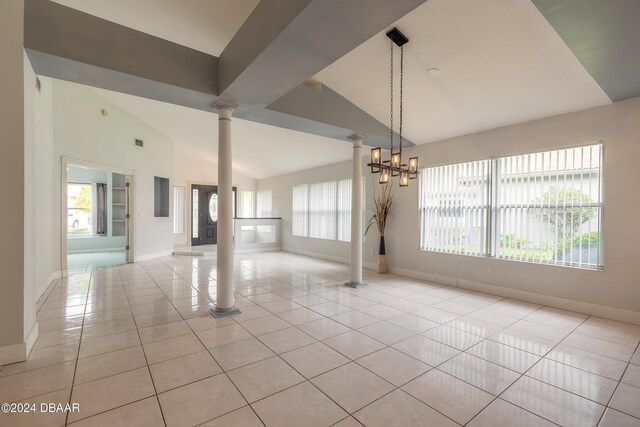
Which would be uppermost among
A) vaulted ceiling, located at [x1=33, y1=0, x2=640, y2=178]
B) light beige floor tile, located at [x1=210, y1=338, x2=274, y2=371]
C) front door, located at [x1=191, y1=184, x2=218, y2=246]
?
vaulted ceiling, located at [x1=33, y1=0, x2=640, y2=178]

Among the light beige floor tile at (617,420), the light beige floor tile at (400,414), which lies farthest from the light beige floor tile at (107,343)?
the light beige floor tile at (617,420)

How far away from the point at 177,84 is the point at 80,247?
8.38m

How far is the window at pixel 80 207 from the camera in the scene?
29.6 feet

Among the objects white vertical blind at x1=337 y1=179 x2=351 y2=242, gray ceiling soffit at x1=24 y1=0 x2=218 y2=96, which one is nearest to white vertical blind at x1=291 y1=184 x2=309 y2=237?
white vertical blind at x1=337 y1=179 x2=351 y2=242

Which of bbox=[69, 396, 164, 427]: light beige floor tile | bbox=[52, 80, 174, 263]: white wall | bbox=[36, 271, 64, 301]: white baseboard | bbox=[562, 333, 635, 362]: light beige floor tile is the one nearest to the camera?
bbox=[69, 396, 164, 427]: light beige floor tile

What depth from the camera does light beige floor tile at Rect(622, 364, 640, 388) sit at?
88.4 inches

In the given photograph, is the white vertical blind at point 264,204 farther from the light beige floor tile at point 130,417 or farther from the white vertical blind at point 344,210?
the light beige floor tile at point 130,417

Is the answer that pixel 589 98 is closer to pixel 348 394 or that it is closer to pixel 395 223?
pixel 395 223

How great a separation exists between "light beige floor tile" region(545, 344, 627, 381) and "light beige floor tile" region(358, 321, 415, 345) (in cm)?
129

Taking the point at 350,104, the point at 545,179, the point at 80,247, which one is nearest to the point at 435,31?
the point at 350,104

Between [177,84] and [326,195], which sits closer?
[177,84]

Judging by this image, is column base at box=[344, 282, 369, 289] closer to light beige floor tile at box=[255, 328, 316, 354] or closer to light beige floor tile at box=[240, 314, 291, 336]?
light beige floor tile at box=[240, 314, 291, 336]

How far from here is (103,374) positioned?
2.28m

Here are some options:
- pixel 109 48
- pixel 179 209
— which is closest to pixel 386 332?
pixel 109 48
